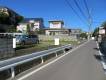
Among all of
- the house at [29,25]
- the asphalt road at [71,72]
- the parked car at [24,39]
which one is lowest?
the asphalt road at [71,72]

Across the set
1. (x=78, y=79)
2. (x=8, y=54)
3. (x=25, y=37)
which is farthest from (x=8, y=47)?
(x=25, y=37)

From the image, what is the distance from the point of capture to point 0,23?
42.1 meters

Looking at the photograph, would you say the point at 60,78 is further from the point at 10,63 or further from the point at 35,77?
the point at 10,63

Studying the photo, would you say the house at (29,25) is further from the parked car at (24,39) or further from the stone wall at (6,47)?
the stone wall at (6,47)

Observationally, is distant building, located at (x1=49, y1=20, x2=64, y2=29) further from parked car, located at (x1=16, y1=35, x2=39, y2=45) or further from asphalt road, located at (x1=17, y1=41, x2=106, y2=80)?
asphalt road, located at (x1=17, y1=41, x2=106, y2=80)

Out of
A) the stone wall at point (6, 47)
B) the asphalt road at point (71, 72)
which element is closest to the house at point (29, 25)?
the stone wall at point (6, 47)

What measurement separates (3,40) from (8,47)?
1.23 metres

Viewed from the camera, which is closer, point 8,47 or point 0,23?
point 8,47

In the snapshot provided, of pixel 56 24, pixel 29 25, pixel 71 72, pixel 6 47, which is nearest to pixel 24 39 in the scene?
pixel 6 47

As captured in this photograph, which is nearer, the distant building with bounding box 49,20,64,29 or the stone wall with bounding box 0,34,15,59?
the stone wall with bounding box 0,34,15,59

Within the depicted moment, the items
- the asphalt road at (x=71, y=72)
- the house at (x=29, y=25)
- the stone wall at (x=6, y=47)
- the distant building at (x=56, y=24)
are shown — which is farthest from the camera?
the distant building at (x=56, y=24)

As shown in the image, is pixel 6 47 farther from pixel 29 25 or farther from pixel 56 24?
pixel 56 24

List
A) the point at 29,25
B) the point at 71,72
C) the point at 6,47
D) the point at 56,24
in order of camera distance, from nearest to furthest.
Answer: the point at 71,72 → the point at 6,47 → the point at 29,25 → the point at 56,24

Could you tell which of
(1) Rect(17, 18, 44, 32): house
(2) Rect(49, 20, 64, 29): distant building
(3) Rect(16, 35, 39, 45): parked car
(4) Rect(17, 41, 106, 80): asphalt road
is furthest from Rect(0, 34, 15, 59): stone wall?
(2) Rect(49, 20, 64, 29): distant building
